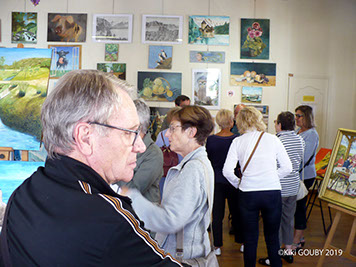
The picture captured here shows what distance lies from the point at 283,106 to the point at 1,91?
6143mm

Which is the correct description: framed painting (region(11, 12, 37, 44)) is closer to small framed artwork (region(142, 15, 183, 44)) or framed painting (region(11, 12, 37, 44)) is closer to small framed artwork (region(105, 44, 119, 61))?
small framed artwork (region(105, 44, 119, 61))

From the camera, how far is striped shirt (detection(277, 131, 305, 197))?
13.1 ft

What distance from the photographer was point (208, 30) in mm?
7516

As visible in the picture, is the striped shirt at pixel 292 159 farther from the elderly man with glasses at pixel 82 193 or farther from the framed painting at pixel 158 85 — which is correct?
the framed painting at pixel 158 85

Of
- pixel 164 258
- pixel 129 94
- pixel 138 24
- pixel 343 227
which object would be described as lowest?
pixel 343 227

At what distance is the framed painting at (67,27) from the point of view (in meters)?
7.49

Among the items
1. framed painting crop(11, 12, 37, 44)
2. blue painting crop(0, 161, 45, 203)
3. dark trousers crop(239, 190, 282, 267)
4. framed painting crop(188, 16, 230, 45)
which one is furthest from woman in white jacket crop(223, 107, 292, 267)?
framed painting crop(11, 12, 37, 44)

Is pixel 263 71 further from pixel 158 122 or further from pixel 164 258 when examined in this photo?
pixel 164 258

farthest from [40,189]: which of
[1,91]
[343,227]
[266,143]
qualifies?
[343,227]

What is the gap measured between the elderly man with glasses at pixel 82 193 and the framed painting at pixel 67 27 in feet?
22.6

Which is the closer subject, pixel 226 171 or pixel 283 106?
pixel 226 171

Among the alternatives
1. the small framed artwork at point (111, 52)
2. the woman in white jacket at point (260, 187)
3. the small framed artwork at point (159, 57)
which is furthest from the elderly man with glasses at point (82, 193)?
the small framed artwork at point (111, 52)

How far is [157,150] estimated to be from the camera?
8.65 feet

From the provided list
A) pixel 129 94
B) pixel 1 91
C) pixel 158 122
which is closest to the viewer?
pixel 129 94
